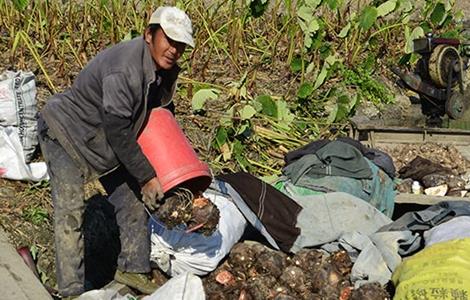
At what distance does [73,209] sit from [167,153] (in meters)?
0.58

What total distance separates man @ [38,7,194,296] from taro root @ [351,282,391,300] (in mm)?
1208

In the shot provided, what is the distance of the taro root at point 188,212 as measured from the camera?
437 centimetres

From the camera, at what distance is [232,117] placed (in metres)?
6.54

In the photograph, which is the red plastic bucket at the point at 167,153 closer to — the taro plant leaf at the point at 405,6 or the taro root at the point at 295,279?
the taro root at the point at 295,279

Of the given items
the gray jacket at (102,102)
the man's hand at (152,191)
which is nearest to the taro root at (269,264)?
the man's hand at (152,191)

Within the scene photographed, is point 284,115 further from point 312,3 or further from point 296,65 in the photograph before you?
point 312,3

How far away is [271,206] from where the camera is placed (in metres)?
5.53

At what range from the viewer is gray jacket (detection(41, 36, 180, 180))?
3990 millimetres

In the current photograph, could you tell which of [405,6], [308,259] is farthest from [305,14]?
[308,259]

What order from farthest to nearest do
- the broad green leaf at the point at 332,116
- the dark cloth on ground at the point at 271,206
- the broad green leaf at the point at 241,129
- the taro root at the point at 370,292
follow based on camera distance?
the broad green leaf at the point at 332,116 → the broad green leaf at the point at 241,129 → the dark cloth on ground at the point at 271,206 → the taro root at the point at 370,292

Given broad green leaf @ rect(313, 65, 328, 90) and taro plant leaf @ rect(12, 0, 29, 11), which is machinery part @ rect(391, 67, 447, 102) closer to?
broad green leaf @ rect(313, 65, 328, 90)

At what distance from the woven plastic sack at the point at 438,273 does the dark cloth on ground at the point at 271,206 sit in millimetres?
891

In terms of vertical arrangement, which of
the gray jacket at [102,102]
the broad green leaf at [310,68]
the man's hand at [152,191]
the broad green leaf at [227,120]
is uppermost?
the gray jacket at [102,102]

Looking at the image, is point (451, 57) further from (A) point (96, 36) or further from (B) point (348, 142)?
(A) point (96, 36)
